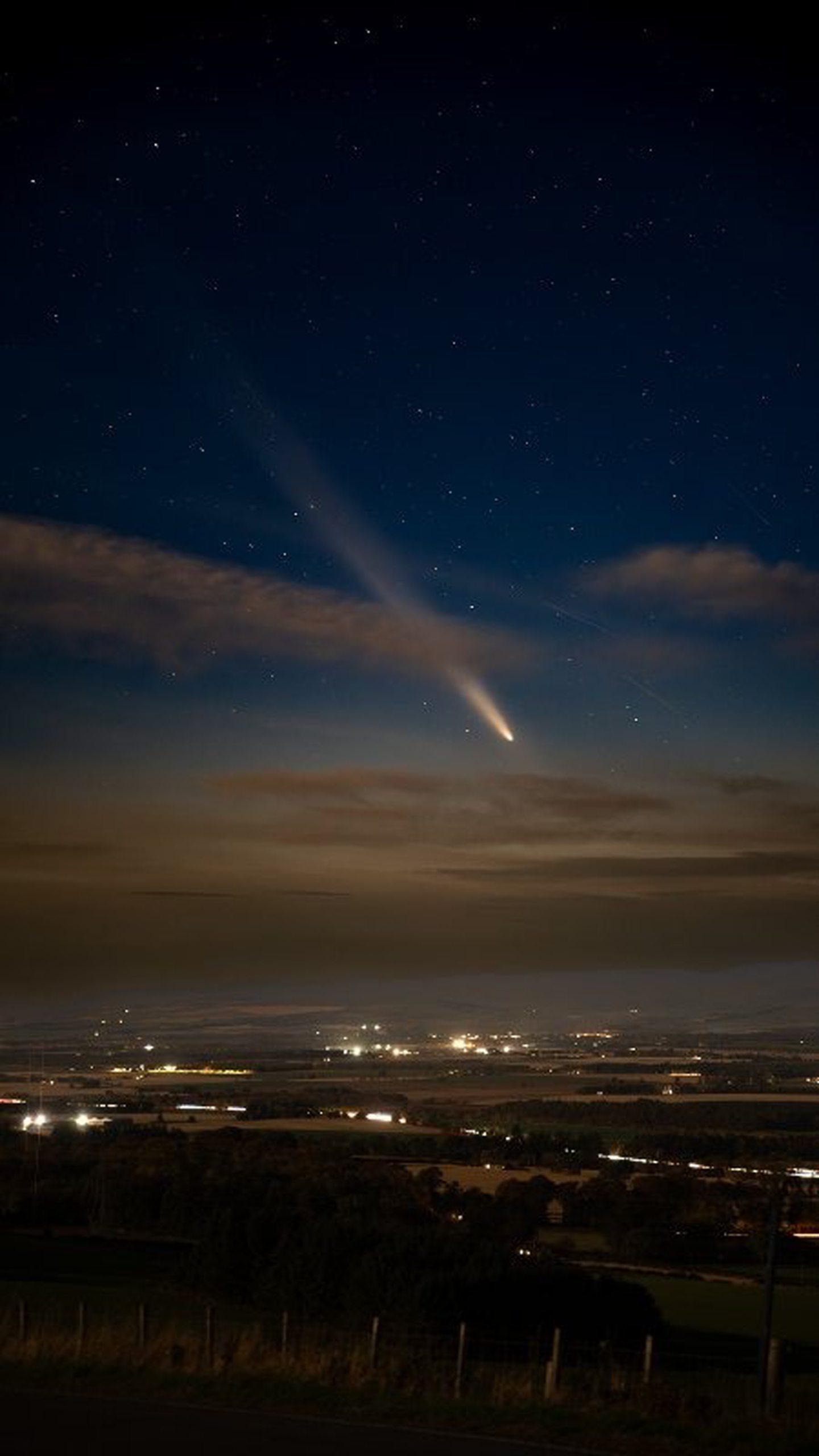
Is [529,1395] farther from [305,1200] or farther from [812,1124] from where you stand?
[812,1124]

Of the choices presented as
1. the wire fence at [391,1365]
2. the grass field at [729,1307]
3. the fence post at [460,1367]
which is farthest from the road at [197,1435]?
the grass field at [729,1307]

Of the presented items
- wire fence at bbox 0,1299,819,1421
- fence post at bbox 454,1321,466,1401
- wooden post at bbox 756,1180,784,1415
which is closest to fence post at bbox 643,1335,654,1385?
wire fence at bbox 0,1299,819,1421

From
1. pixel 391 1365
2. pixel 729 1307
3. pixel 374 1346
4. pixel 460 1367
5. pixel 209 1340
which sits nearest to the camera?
pixel 460 1367

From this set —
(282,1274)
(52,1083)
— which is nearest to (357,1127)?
(52,1083)

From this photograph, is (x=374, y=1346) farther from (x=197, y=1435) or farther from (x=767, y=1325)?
(x=197, y=1435)

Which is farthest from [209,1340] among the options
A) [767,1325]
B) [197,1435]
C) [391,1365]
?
[767,1325]

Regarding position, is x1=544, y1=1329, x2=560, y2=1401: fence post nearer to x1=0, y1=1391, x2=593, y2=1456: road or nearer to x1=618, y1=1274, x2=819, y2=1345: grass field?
x1=0, y1=1391, x2=593, y2=1456: road
